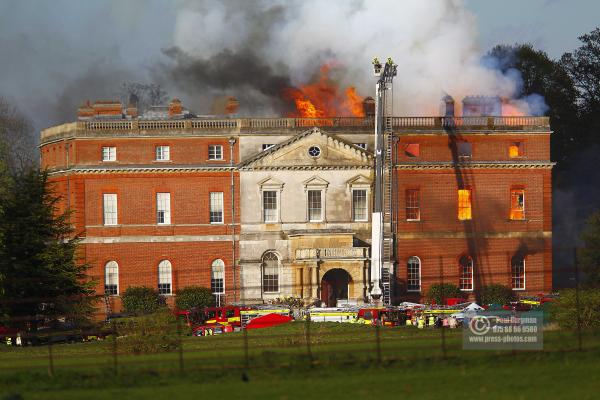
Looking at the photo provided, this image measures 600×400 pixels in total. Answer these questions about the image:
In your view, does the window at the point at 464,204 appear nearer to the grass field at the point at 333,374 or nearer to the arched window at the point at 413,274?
the arched window at the point at 413,274

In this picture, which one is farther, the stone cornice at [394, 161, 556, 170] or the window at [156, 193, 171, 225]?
the window at [156, 193, 171, 225]

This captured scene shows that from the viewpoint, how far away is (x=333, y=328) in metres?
55.1

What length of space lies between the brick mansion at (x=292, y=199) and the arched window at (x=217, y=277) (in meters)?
0.07

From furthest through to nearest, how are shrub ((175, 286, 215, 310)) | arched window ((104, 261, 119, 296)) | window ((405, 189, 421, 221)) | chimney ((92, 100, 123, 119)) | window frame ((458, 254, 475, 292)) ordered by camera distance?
1. chimney ((92, 100, 123, 119))
2. window ((405, 189, 421, 221))
3. window frame ((458, 254, 475, 292))
4. arched window ((104, 261, 119, 296))
5. shrub ((175, 286, 215, 310))

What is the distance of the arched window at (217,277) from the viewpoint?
7650 cm

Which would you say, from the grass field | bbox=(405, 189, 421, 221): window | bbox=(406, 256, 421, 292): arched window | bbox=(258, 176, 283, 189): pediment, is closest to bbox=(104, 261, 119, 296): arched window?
bbox=(258, 176, 283, 189): pediment

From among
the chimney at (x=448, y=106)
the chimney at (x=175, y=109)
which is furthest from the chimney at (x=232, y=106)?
the chimney at (x=448, y=106)

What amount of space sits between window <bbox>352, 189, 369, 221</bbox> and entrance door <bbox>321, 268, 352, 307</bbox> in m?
2.97

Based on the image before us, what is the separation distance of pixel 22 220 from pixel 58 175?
22.1m

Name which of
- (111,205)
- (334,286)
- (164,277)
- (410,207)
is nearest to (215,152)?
(111,205)

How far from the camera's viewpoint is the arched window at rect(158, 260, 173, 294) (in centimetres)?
7648

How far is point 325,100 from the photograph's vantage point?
3396 inches

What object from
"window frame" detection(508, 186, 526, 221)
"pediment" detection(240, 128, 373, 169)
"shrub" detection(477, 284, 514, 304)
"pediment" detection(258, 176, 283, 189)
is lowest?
"shrub" detection(477, 284, 514, 304)

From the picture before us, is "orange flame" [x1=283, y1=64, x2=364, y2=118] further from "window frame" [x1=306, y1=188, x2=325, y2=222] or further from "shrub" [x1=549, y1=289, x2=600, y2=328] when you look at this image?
"shrub" [x1=549, y1=289, x2=600, y2=328]
